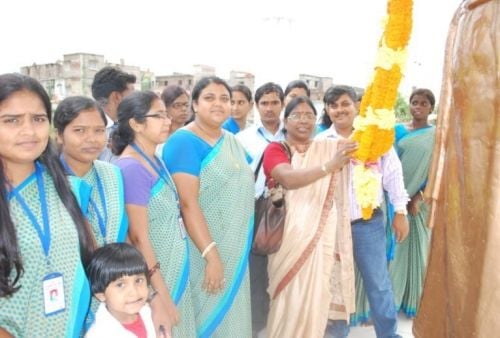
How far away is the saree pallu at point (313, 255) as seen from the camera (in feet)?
9.07

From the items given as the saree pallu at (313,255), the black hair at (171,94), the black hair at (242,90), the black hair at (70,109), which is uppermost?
the black hair at (242,90)

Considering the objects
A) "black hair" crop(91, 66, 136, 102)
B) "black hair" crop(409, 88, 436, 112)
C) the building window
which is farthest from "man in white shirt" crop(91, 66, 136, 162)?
the building window

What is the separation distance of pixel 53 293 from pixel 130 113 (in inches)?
39.3

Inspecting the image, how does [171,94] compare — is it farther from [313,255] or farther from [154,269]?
[154,269]

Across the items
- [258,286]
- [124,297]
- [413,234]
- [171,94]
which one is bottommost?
[258,286]

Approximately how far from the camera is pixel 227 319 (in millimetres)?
2645

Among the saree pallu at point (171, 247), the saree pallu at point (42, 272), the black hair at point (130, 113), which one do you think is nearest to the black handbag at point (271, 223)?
the saree pallu at point (171, 247)

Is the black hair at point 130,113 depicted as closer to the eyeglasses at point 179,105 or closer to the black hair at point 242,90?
the eyeglasses at point 179,105

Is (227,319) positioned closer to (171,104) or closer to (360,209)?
(360,209)

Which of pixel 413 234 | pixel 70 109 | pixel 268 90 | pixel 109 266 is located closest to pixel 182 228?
pixel 109 266

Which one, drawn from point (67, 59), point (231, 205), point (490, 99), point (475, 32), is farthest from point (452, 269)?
point (67, 59)

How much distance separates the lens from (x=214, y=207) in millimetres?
2566

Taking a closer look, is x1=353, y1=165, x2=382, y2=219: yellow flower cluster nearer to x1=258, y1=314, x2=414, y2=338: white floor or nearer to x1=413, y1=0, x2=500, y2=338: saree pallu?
x1=413, y1=0, x2=500, y2=338: saree pallu

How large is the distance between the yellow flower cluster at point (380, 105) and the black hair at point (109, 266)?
1.43 meters
